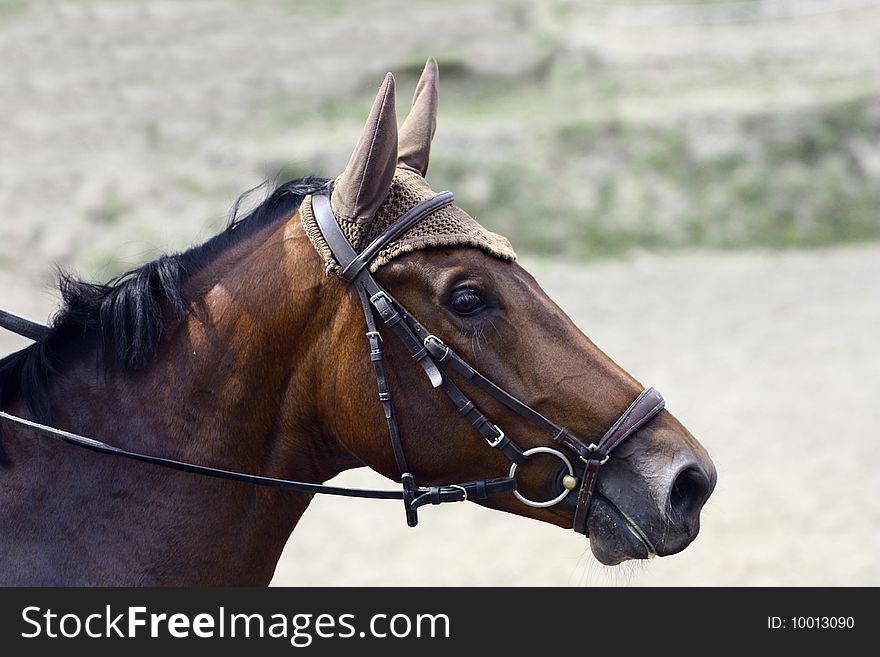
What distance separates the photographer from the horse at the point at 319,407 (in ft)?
9.74

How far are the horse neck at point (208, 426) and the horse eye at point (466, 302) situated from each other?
1.25 ft

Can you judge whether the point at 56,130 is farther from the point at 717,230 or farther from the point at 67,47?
the point at 717,230

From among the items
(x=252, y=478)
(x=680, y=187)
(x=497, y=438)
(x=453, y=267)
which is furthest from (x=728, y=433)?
(x=252, y=478)

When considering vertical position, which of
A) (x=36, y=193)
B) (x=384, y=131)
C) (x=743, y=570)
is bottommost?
(x=384, y=131)

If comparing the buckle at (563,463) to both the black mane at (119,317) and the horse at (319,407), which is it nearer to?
the horse at (319,407)

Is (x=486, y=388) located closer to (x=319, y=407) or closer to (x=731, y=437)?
(x=319, y=407)

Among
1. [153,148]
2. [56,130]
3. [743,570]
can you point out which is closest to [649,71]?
[153,148]

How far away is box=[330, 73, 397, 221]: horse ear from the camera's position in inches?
114

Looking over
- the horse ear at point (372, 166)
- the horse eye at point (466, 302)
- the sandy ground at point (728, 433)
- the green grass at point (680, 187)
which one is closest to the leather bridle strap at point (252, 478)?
the horse eye at point (466, 302)

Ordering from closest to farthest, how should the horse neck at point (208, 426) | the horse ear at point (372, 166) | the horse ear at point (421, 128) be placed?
the horse ear at point (372, 166) → the horse neck at point (208, 426) → the horse ear at point (421, 128)

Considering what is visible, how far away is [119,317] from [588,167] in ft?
48.5

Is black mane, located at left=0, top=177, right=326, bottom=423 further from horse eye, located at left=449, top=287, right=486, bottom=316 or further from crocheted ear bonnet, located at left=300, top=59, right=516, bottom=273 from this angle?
horse eye, located at left=449, top=287, right=486, bottom=316

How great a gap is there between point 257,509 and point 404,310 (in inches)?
30.8

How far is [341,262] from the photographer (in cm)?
299
